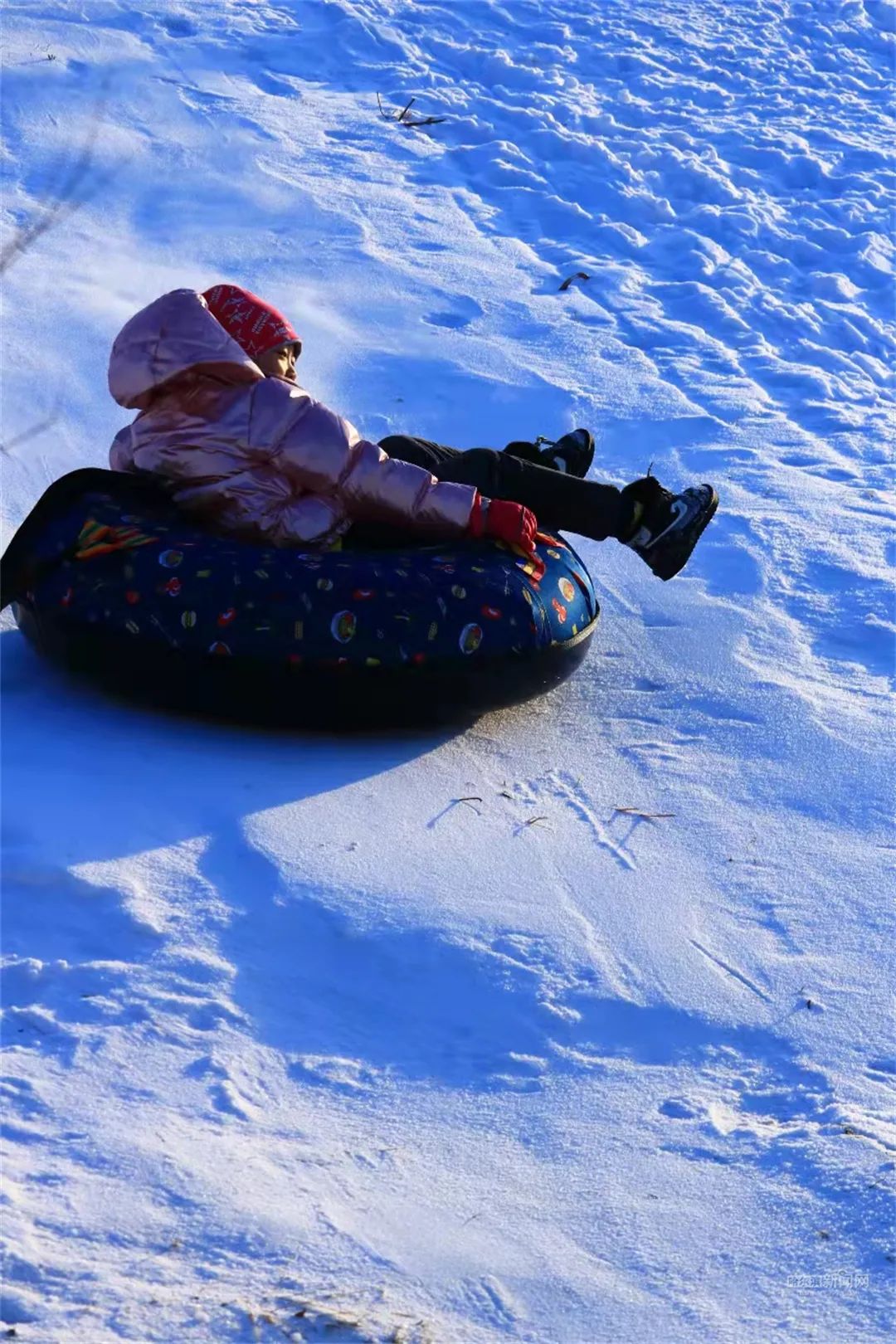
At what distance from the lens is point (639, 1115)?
11.3 ft

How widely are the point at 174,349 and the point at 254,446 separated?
37 cm

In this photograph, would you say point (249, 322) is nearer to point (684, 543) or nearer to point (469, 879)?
point (684, 543)

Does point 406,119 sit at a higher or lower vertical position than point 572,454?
higher

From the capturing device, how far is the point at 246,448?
16.0 ft

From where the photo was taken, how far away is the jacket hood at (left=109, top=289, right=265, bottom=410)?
481 cm

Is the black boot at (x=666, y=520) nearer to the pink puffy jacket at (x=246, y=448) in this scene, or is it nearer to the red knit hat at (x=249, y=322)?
the pink puffy jacket at (x=246, y=448)

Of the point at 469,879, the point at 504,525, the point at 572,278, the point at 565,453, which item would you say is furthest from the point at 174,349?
the point at 572,278

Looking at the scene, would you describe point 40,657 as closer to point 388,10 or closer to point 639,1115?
point 639,1115

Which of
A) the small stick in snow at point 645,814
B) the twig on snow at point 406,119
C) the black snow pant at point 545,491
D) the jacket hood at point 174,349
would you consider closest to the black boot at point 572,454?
the black snow pant at point 545,491

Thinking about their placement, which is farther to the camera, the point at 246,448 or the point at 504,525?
the point at 504,525

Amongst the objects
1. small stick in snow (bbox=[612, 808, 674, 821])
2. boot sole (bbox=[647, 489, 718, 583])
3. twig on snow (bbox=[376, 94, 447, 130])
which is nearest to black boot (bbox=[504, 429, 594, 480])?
boot sole (bbox=[647, 489, 718, 583])

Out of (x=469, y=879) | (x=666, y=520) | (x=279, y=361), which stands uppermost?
(x=279, y=361)

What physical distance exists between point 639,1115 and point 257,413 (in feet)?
7.90

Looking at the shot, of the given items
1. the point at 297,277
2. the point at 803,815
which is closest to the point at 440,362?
the point at 297,277
